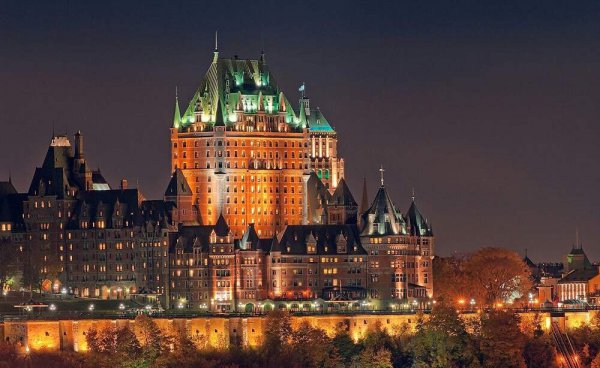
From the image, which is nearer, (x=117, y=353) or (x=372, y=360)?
(x=117, y=353)

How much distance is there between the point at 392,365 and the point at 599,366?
16.4 metres

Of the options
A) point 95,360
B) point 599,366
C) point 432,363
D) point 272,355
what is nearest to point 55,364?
point 95,360

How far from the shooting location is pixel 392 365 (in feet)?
655

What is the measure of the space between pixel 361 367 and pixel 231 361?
10221 millimetres

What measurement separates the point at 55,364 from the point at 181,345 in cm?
1017

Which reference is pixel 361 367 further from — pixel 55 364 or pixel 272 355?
pixel 55 364

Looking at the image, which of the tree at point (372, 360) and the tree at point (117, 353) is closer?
the tree at point (117, 353)

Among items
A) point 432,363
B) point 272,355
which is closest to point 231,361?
point 272,355

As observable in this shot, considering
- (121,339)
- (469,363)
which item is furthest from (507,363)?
(121,339)

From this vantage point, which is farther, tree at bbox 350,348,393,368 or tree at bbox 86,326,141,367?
tree at bbox 350,348,393,368

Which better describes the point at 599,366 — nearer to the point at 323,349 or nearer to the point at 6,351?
the point at 323,349

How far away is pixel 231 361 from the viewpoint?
19738cm

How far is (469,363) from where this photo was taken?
200 meters

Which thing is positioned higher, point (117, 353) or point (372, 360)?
point (117, 353)
